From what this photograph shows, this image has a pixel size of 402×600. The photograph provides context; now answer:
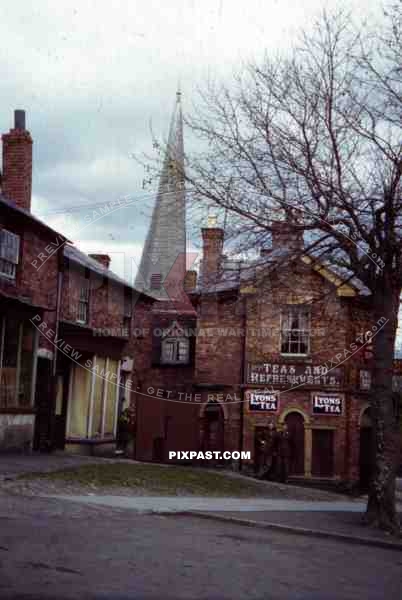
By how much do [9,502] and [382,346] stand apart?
22.0 feet

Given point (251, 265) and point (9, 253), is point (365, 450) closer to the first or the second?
point (9, 253)

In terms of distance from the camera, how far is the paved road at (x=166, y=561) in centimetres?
722

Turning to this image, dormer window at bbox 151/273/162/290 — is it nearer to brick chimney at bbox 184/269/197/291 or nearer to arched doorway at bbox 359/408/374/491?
brick chimney at bbox 184/269/197/291

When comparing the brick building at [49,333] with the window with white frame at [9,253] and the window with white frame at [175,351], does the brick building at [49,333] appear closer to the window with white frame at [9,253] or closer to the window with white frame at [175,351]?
the window with white frame at [9,253]

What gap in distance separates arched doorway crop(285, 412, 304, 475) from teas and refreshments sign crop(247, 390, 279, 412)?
0.64 meters

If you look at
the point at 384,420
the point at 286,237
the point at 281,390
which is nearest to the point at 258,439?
the point at 281,390

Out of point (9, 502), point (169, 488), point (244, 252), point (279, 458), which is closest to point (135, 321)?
point (279, 458)

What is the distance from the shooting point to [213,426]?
3066cm

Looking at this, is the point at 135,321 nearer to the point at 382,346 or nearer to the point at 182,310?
the point at 182,310

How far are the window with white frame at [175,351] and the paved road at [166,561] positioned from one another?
72.5 ft

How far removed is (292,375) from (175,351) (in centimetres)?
698

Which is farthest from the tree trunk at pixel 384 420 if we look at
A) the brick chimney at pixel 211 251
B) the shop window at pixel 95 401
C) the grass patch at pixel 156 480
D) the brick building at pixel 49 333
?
→ the shop window at pixel 95 401

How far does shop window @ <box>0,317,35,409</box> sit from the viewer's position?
66.9ft

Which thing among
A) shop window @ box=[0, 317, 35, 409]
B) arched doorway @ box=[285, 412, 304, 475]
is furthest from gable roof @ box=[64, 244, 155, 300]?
arched doorway @ box=[285, 412, 304, 475]
